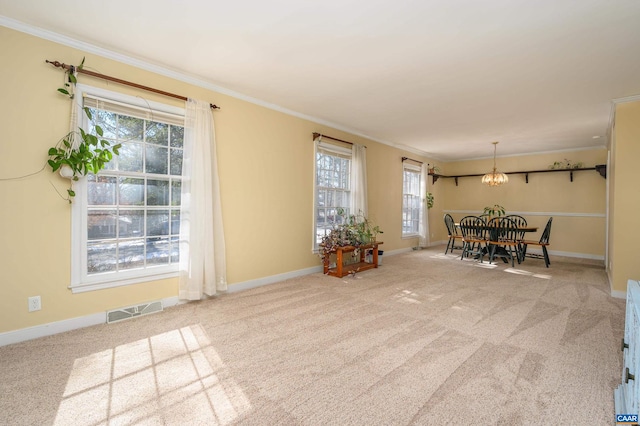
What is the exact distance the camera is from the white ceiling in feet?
7.29

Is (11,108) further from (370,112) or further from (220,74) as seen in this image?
(370,112)

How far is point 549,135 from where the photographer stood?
5801 millimetres

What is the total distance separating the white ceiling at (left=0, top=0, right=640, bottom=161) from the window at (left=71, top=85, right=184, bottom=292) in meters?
0.55

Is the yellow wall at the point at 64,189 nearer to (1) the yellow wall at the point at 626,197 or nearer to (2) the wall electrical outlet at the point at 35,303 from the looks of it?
(2) the wall electrical outlet at the point at 35,303

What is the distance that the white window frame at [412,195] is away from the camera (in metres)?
7.33

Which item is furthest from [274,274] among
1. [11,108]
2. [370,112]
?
[11,108]

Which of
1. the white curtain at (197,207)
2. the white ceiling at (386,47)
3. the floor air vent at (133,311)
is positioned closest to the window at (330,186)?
the white ceiling at (386,47)

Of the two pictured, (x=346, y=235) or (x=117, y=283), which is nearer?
(x=117, y=283)

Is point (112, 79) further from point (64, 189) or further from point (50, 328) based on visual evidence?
point (50, 328)

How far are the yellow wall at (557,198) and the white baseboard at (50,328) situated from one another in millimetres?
8018

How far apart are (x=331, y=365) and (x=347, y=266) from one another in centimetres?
302

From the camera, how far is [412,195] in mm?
7652

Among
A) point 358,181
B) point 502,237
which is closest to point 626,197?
point 502,237

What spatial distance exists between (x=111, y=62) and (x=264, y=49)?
1.50m
